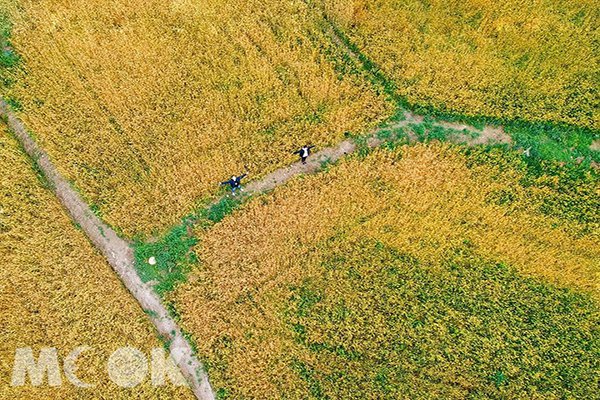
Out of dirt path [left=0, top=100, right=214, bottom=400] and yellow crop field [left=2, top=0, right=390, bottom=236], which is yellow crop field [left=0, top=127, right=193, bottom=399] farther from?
yellow crop field [left=2, top=0, right=390, bottom=236]

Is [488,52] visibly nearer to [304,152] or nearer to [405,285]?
[304,152]

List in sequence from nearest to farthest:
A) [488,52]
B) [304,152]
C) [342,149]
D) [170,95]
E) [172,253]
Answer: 1. [172,253]
2. [304,152]
3. [342,149]
4. [170,95]
5. [488,52]

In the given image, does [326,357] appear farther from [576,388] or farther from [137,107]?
[137,107]

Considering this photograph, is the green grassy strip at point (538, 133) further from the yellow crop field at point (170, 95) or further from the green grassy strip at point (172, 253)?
the green grassy strip at point (172, 253)

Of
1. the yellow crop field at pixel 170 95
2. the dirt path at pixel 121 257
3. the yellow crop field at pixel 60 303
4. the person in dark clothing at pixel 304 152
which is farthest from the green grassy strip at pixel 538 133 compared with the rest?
the yellow crop field at pixel 60 303

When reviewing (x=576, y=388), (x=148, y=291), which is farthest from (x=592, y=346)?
(x=148, y=291)

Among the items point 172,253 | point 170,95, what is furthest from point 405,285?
point 170,95
